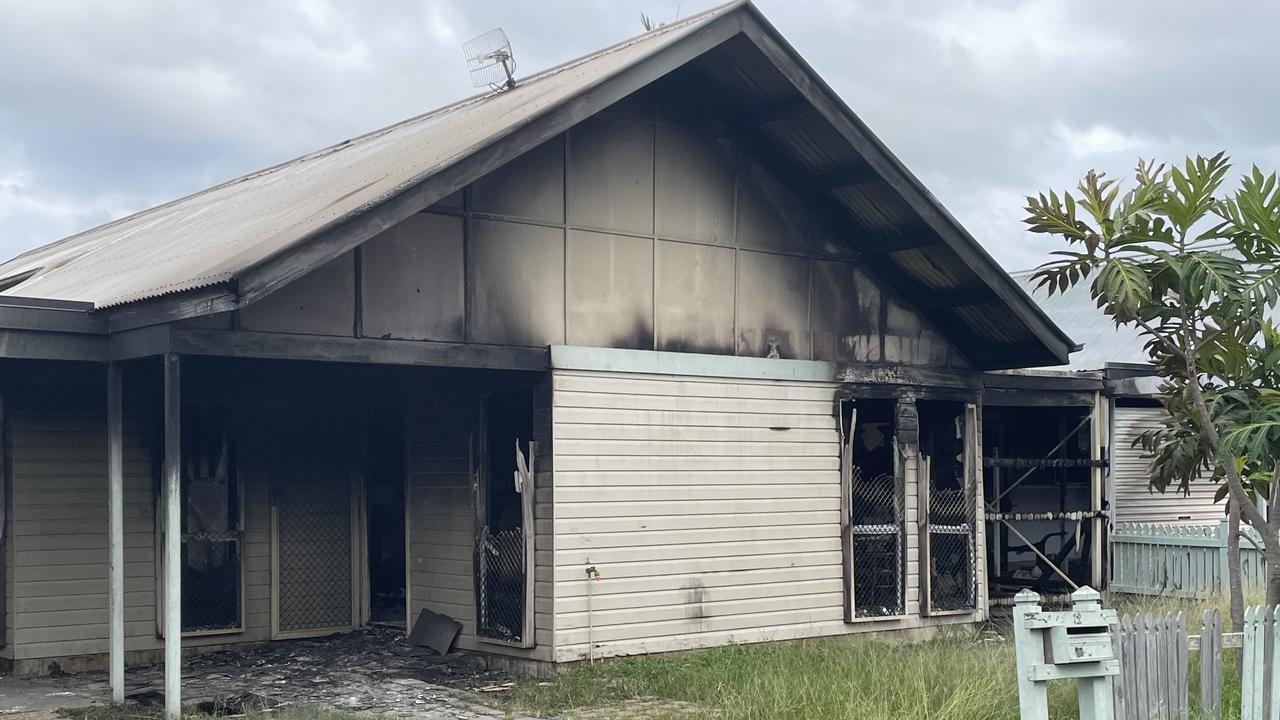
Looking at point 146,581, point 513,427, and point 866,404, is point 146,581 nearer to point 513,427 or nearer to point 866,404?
point 513,427

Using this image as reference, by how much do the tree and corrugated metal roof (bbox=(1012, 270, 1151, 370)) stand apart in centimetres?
1086

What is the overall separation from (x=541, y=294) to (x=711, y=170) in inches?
91.3

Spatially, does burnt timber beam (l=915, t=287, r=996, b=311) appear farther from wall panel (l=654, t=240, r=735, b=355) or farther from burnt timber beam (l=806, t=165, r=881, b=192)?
wall panel (l=654, t=240, r=735, b=355)

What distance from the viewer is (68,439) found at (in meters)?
12.7

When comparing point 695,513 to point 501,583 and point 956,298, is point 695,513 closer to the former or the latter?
point 501,583

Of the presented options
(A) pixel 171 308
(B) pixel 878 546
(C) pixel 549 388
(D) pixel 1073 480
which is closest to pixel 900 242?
(B) pixel 878 546

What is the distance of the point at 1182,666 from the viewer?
28.1ft

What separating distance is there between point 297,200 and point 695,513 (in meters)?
4.52

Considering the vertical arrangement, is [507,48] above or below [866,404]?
above

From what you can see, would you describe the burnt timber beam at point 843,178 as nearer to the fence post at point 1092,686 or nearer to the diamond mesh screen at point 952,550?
the diamond mesh screen at point 952,550

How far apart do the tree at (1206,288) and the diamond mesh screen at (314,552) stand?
295 inches

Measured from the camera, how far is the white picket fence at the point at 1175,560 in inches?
687

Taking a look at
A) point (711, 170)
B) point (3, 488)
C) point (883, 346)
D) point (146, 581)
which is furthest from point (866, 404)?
point (3, 488)

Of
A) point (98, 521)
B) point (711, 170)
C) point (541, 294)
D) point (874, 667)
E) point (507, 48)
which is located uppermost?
point (507, 48)
